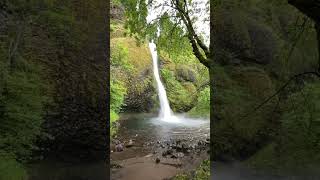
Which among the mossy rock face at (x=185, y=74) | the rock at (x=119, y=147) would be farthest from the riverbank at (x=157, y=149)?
the mossy rock face at (x=185, y=74)

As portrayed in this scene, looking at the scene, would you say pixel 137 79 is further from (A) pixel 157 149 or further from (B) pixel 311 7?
(B) pixel 311 7

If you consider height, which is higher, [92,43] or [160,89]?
[92,43]

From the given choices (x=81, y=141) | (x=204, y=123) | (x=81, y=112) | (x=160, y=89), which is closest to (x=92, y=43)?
(x=81, y=112)

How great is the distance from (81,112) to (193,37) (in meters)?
2.15

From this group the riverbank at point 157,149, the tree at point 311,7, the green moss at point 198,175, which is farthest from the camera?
the riverbank at point 157,149

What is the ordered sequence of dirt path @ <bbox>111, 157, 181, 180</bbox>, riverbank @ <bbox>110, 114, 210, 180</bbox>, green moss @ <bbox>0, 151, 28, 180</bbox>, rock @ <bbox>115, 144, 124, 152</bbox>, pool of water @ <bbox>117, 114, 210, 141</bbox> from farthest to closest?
pool of water @ <bbox>117, 114, 210, 141</bbox>
rock @ <bbox>115, 144, 124, 152</bbox>
riverbank @ <bbox>110, 114, 210, 180</bbox>
dirt path @ <bbox>111, 157, 181, 180</bbox>
green moss @ <bbox>0, 151, 28, 180</bbox>

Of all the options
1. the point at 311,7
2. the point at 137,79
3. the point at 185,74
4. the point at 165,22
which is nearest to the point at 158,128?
the point at 137,79

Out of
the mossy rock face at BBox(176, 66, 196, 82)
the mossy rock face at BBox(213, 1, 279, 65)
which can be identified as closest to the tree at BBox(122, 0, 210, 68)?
the mossy rock face at BBox(213, 1, 279, 65)

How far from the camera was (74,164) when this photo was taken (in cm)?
616

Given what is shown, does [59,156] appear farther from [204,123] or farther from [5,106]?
[204,123]

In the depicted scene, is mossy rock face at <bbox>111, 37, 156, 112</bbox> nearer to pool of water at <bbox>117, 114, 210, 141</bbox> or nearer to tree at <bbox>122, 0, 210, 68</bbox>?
pool of water at <bbox>117, 114, 210, 141</bbox>

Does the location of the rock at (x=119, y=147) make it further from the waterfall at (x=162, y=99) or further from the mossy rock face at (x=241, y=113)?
the waterfall at (x=162, y=99)

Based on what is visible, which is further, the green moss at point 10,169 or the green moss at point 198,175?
the green moss at point 198,175

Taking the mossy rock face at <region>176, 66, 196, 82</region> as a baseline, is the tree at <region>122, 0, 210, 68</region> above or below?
above
